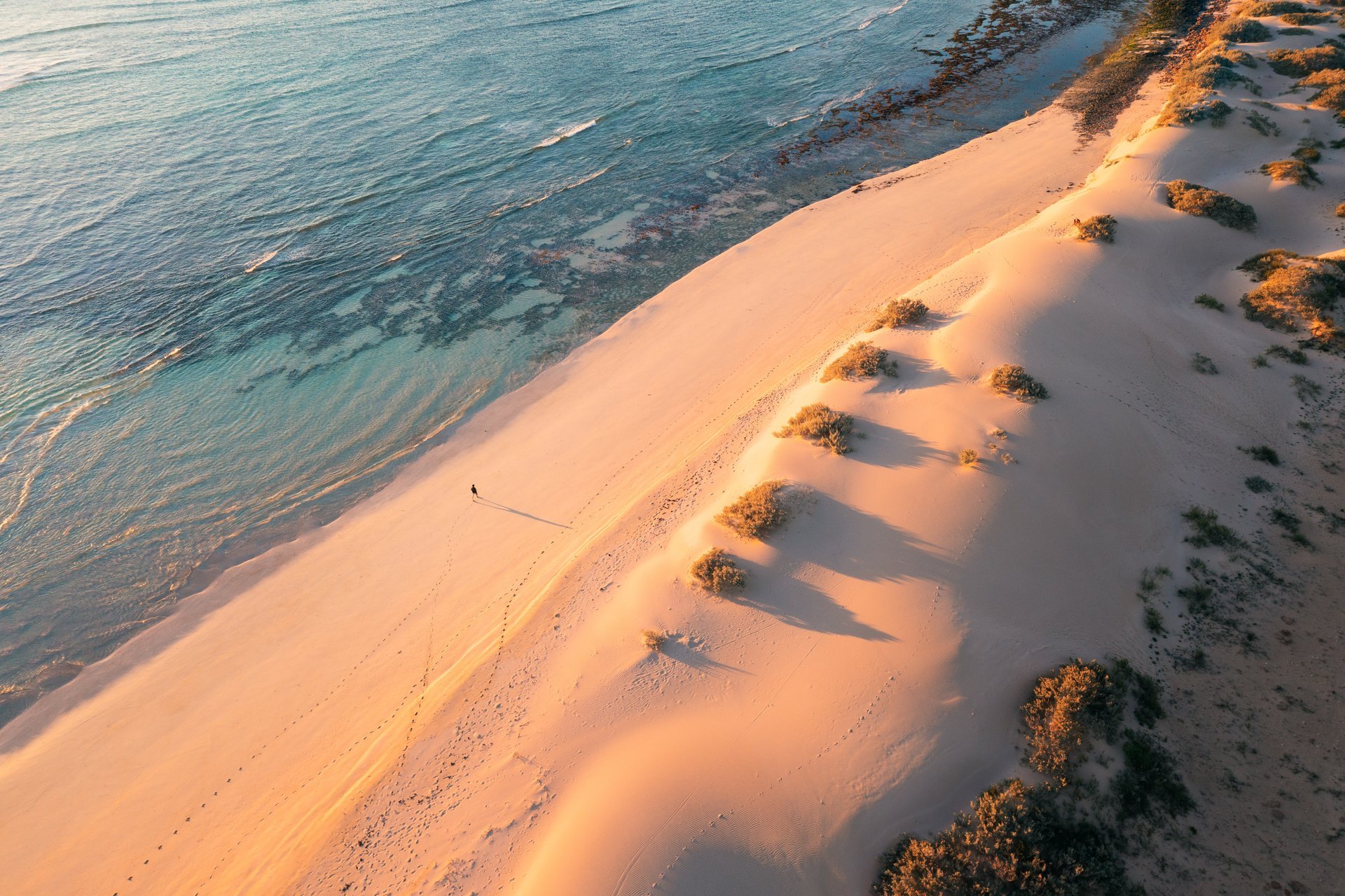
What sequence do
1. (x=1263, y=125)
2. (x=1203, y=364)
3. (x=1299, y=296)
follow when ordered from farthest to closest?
(x=1263, y=125), (x=1299, y=296), (x=1203, y=364)

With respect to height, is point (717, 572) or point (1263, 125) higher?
point (1263, 125)

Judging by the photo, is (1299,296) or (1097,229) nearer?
(1299,296)

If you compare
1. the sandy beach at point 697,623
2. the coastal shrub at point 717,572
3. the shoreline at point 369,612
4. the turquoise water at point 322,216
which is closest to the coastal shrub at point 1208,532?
the sandy beach at point 697,623

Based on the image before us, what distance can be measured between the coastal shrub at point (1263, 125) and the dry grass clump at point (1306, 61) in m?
10.0

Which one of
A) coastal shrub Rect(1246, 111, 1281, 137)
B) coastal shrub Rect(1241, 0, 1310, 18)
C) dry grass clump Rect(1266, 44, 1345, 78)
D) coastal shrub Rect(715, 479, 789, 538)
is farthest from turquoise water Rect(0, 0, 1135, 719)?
coastal shrub Rect(1246, 111, 1281, 137)

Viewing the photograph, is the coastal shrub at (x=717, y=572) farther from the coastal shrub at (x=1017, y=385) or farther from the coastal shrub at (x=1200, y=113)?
the coastal shrub at (x=1200, y=113)

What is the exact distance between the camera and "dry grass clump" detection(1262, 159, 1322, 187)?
28.0 meters

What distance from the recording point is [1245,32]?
44.0 meters

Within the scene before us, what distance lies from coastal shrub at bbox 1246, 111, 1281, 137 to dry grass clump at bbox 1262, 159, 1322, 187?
3.42 meters

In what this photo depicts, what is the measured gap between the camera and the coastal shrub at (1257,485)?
17.2 metres

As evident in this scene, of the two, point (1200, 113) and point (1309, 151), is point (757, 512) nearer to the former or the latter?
point (1309, 151)

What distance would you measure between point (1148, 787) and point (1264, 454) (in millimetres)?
11960

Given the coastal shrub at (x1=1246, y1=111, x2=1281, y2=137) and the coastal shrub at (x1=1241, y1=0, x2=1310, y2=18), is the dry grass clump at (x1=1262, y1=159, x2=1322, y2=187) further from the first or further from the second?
the coastal shrub at (x1=1241, y1=0, x2=1310, y2=18)

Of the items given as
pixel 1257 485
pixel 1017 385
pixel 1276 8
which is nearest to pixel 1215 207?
pixel 1257 485
